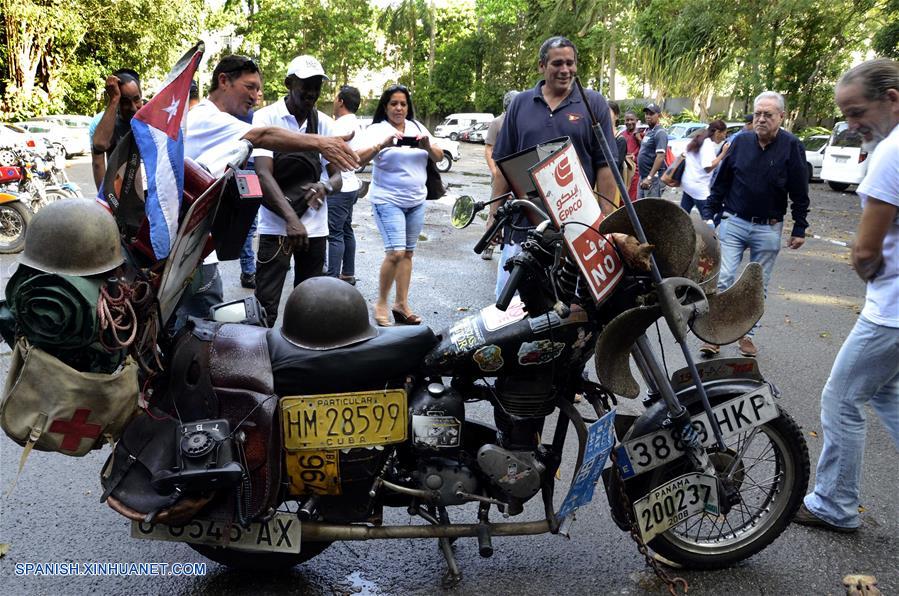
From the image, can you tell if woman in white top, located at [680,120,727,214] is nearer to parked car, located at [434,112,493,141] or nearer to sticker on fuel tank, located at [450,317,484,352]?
sticker on fuel tank, located at [450,317,484,352]

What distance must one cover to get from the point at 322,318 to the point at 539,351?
795 millimetres

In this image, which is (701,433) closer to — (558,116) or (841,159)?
(558,116)

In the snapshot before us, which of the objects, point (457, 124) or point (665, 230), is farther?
point (457, 124)

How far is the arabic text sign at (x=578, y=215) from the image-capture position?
2395 millimetres

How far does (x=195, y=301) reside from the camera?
3.53 metres

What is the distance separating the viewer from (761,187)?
17.6 feet

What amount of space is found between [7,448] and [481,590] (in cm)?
263

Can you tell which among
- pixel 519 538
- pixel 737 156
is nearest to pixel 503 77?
pixel 737 156

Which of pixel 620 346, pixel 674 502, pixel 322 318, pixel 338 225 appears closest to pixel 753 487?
pixel 674 502

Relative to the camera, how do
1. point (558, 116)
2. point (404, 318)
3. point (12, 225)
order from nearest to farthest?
1. point (558, 116)
2. point (404, 318)
3. point (12, 225)

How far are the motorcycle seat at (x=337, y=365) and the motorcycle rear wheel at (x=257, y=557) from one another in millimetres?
645

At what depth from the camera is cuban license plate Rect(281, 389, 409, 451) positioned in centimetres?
243

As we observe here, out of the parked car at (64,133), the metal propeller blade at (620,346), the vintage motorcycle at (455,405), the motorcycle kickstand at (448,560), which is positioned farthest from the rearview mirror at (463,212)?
the parked car at (64,133)

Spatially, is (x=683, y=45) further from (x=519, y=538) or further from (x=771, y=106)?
(x=519, y=538)
